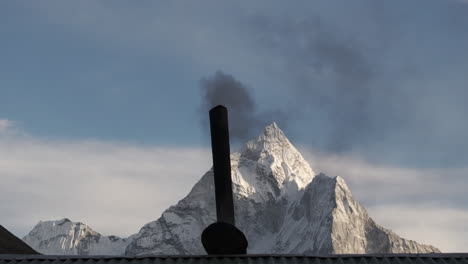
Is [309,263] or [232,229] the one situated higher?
[232,229]

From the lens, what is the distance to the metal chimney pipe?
535 inches

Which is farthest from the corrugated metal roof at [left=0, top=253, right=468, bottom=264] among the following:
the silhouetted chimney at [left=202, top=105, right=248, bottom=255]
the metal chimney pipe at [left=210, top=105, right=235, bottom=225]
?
the metal chimney pipe at [left=210, top=105, right=235, bottom=225]

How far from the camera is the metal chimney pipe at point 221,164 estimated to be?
13.6 metres

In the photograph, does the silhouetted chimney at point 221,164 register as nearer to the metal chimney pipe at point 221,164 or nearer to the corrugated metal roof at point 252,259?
the metal chimney pipe at point 221,164

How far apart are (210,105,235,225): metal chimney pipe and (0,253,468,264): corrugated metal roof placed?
241 cm

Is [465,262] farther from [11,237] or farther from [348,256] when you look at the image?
[11,237]

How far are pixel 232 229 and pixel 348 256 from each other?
1803 mm

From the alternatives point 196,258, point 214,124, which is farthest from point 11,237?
point 196,258

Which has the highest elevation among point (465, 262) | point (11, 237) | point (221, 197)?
point (11, 237)

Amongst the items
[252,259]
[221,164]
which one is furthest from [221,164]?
[252,259]

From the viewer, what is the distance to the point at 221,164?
1370 cm

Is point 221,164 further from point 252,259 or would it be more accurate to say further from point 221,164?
point 252,259

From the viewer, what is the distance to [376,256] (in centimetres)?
1110

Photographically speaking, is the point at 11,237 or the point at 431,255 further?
the point at 11,237
